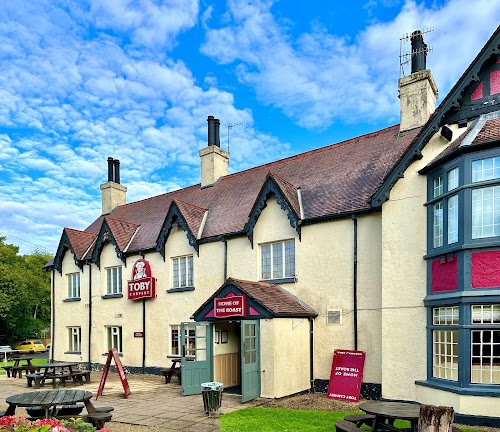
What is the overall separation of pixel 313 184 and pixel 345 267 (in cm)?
404

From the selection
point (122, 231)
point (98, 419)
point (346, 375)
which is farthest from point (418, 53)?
point (122, 231)

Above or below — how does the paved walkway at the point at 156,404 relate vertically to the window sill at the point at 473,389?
below

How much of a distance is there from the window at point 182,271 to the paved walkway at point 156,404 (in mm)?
4138

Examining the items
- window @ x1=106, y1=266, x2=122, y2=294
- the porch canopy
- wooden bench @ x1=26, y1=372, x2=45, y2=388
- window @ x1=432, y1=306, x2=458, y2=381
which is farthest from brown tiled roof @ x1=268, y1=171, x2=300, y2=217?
wooden bench @ x1=26, y1=372, x2=45, y2=388

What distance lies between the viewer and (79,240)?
85.1 ft

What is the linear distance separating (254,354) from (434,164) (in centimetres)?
768

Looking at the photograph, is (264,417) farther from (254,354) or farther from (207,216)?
(207,216)

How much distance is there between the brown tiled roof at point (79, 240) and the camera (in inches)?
994

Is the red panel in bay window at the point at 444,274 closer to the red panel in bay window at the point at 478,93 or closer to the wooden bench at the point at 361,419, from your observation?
the wooden bench at the point at 361,419

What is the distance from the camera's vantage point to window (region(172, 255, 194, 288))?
20297 mm

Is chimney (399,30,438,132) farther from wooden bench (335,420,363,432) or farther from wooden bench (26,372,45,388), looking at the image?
wooden bench (26,372,45,388)

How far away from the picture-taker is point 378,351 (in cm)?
1405

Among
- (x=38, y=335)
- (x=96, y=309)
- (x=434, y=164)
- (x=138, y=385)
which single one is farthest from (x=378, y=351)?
(x=38, y=335)

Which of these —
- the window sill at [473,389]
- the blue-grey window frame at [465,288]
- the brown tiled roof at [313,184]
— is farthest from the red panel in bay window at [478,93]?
the window sill at [473,389]
